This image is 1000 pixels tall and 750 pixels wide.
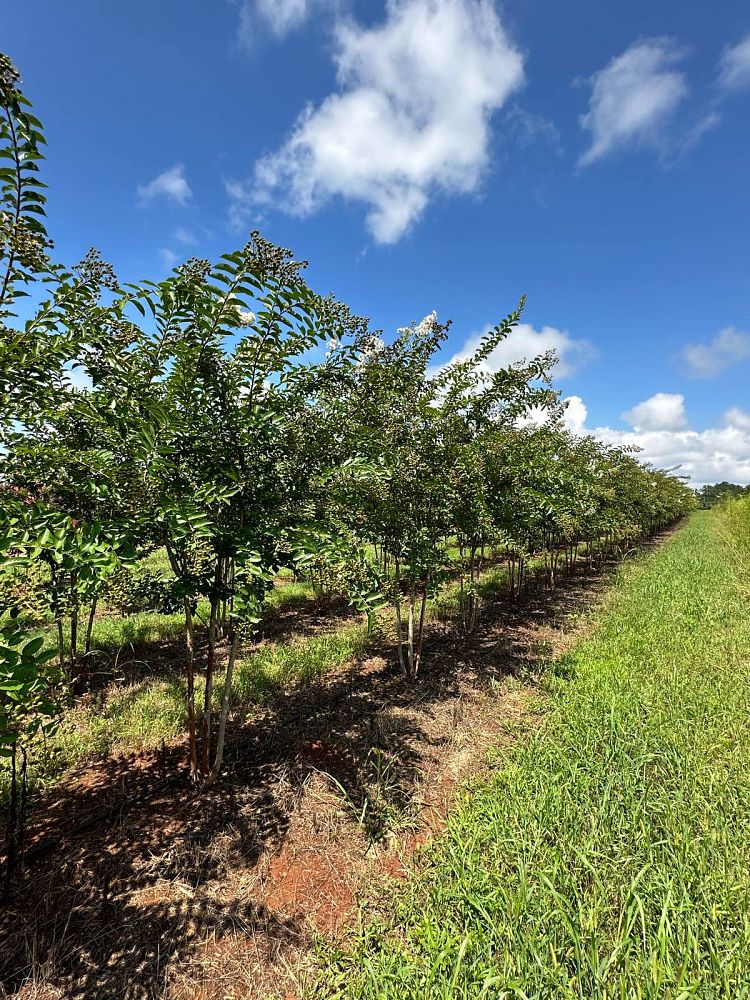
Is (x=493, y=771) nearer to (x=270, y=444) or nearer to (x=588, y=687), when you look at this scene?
(x=588, y=687)

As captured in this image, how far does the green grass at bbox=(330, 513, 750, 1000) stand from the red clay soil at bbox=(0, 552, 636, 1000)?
1.26 ft

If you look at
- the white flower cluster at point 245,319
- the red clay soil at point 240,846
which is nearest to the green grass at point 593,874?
the red clay soil at point 240,846

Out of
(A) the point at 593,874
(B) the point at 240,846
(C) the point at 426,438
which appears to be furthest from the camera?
(C) the point at 426,438

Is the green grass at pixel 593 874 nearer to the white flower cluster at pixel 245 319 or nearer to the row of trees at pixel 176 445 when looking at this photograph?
the row of trees at pixel 176 445

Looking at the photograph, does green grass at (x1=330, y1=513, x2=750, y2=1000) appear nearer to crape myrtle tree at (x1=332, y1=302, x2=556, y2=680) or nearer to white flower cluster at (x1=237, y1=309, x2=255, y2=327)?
crape myrtle tree at (x1=332, y1=302, x2=556, y2=680)

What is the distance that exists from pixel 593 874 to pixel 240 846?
243 centimetres

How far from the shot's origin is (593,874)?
2672mm

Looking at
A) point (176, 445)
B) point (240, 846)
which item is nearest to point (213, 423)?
point (176, 445)

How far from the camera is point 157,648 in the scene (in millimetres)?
7434

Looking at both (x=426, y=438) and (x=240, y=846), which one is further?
(x=426, y=438)

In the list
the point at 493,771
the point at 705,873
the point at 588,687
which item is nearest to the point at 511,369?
the point at 588,687

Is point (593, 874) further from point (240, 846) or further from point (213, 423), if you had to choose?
point (213, 423)

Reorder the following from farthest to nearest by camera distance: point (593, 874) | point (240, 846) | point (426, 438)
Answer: point (426, 438) < point (240, 846) < point (593, 874)

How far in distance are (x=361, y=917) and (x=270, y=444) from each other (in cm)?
313
